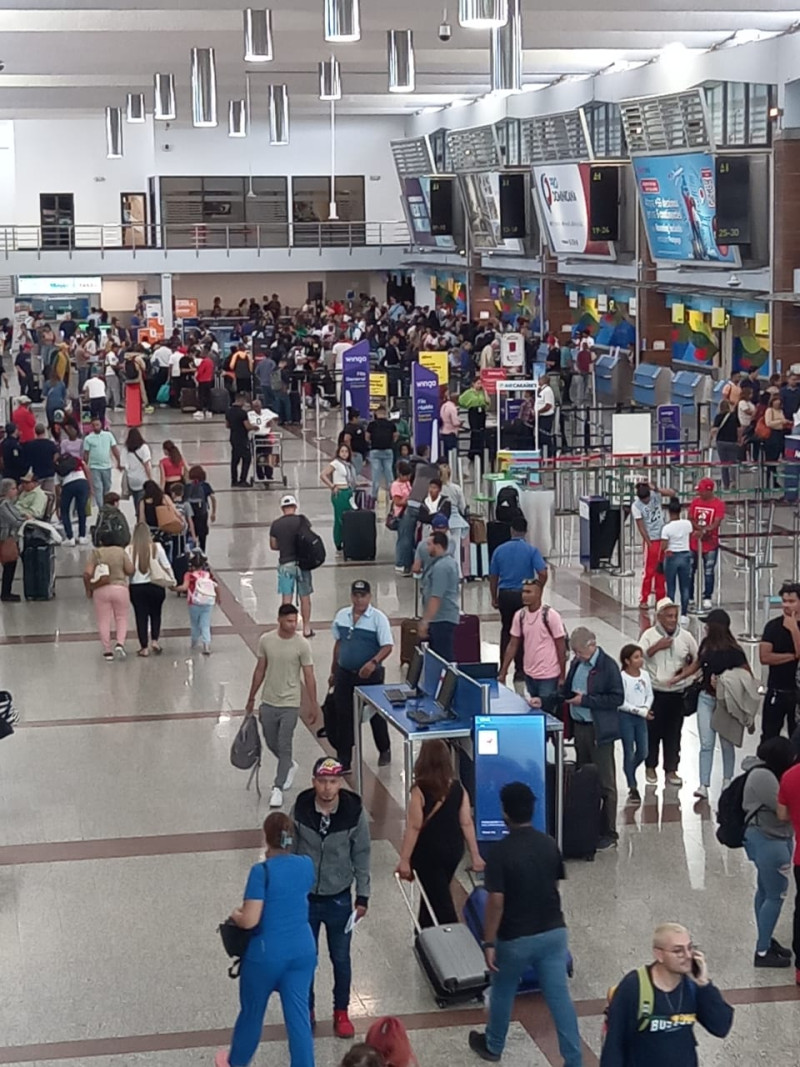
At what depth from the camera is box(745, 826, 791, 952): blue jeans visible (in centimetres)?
761

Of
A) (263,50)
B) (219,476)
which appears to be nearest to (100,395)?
(219,476)

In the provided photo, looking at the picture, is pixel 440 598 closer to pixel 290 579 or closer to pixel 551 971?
pixel 290 579


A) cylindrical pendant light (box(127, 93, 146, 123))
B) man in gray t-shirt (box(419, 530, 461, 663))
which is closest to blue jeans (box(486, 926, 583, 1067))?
man in gray t-shirt (box(419, 530, 461, 663))

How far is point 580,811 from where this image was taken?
9125mm

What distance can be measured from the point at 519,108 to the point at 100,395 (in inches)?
642

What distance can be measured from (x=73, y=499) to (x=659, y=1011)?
14.0 metres

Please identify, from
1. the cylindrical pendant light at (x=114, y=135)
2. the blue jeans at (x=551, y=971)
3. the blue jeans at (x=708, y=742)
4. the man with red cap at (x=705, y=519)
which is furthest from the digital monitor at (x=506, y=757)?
the cylindrical pendant light at (x=114, y=135)

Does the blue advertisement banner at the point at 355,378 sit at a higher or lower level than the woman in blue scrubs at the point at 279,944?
higher

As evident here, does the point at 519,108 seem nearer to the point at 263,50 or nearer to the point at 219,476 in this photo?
the point at 219,476

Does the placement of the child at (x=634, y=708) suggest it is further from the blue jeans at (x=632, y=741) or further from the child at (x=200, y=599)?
the child at (x=200, y=599)

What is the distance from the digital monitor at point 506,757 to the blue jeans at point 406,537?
757 cm

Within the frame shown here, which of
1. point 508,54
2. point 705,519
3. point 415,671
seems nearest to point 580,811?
point 415,671

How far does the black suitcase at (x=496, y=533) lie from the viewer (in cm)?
1623

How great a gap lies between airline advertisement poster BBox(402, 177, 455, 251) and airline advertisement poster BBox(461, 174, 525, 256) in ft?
5.63
